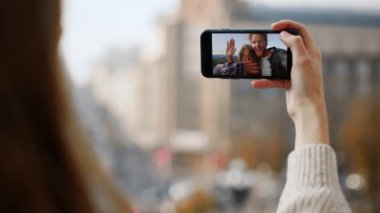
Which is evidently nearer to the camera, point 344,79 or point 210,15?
point 210,15

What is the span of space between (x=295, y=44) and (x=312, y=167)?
8 centimetres

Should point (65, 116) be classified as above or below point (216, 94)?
above

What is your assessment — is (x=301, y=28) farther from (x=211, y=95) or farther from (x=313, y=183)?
(x=211, y=95)

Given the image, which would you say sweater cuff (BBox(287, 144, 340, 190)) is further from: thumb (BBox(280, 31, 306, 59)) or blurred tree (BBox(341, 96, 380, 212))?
blurred tree (BBox(341, 96, 380, 212))

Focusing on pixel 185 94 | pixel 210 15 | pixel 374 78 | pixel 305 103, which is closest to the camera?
pixel 305 103

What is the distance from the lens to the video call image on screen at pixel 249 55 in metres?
0.42

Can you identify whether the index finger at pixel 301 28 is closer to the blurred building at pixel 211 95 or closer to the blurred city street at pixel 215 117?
the blurred city street at pixel 215 117

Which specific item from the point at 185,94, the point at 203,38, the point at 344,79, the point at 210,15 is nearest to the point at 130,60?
the point at 185,94

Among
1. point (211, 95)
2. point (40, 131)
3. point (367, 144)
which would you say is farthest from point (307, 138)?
point (211, 95)

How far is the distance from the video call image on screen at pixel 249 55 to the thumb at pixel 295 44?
0.01 metres

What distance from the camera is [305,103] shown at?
1.24 feet

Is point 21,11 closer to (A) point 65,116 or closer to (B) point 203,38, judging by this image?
(A) point 65,116

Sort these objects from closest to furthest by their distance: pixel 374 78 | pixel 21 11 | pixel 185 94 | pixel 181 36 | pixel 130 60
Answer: pixel 21 11 < pixel 374 78 < pixel 181 36 < pixel 185 94 < pixel 130 60

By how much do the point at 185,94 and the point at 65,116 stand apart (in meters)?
8.30
